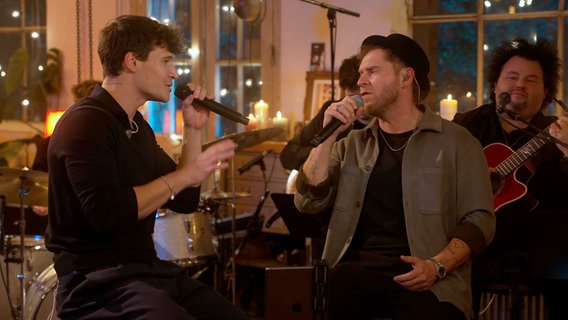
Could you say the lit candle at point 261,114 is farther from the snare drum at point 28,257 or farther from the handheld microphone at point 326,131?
the handheld microphone at point 326,131

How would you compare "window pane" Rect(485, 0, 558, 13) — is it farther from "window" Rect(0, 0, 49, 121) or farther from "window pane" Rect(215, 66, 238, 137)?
"window" Rect(0, 0, 49, 121)

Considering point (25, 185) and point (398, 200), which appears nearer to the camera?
point (398, 200)

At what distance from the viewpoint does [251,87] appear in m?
6.35

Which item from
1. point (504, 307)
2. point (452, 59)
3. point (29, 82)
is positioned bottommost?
point (504, 307)

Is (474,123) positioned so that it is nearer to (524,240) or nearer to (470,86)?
(524,240)

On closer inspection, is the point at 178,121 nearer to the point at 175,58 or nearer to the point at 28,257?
the point at 175,58

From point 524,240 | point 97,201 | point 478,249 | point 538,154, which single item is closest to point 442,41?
point 538,154

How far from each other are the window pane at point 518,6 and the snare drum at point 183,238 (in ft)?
7.47

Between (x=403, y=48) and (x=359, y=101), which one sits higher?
(x=403, y=48)

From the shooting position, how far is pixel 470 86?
5.51 metres

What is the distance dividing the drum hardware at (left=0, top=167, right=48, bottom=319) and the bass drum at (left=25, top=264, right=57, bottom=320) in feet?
0.41

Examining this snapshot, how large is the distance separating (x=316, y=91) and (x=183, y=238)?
170cm

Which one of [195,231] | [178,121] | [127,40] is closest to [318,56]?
[178,121]

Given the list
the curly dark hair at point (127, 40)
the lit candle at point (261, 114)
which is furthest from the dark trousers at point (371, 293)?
the lit candle at point (261, 114)
